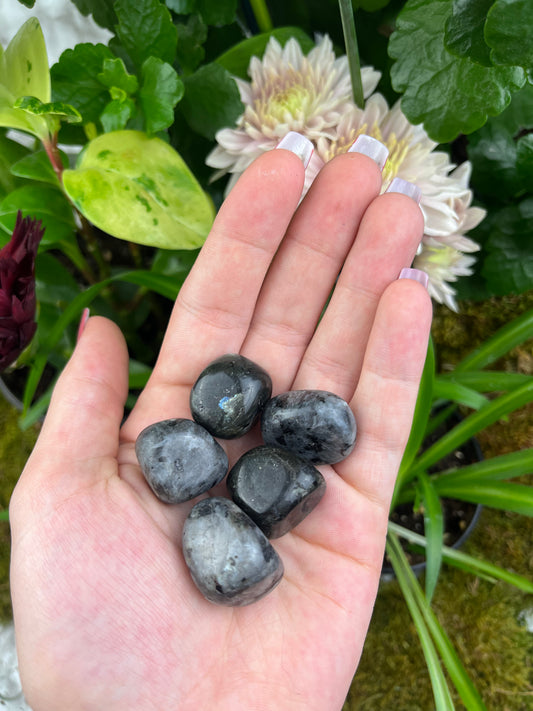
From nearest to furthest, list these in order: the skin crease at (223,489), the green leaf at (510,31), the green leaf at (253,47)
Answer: the green leaf at (510,31) < the skin crease at (223,489) < the green leaf at (253,47)

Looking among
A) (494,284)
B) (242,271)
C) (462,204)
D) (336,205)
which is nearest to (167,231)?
(242,271)

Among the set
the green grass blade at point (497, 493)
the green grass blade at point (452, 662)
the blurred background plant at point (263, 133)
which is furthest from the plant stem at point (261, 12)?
the green grass blade at point (452, 662)

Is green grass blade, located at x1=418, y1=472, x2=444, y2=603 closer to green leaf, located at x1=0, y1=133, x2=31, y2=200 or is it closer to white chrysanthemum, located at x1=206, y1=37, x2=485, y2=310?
white chrysanthemum, located at x1=206, y1=37, x2=485, y2=310

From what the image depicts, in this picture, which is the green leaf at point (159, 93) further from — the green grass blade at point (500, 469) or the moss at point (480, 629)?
the moss at point (480, 629)

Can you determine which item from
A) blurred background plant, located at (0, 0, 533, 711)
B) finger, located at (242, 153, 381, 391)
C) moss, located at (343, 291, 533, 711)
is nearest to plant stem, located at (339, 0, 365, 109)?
blurred background plant, located at (0, 0, 533, 711)

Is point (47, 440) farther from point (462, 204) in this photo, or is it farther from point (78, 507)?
point (462, 204)

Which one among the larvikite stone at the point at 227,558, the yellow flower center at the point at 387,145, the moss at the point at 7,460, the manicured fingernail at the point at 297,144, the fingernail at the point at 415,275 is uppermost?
the manicured fingernail at the point at 297,144
